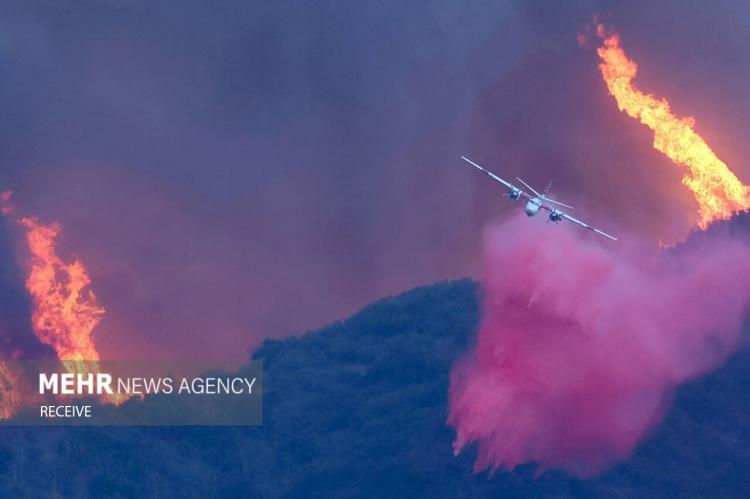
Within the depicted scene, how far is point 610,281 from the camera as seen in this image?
166125 millimetres

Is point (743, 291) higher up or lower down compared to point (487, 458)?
higher up

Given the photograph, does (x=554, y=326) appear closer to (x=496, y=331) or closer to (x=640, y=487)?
(x=496, y=331)

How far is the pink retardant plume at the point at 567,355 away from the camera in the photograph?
528 ft

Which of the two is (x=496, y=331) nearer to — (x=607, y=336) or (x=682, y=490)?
(x=607, y=336)

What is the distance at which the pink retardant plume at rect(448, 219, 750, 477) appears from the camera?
16088cm

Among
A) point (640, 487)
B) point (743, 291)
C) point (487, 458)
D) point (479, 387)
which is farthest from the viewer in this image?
point (640, 487)

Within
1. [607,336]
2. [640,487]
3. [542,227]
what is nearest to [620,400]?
[607,336]

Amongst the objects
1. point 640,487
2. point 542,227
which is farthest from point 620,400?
point 640,487

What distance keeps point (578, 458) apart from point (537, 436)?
16.1 feet

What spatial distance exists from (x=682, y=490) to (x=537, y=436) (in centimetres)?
3911

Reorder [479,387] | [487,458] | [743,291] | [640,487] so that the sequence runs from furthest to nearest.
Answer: [640,487]
[743,291]
[487,458]
[479,387]

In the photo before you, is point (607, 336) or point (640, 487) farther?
point (640, 487)

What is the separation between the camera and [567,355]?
163000 millimetres

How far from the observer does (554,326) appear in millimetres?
161375
